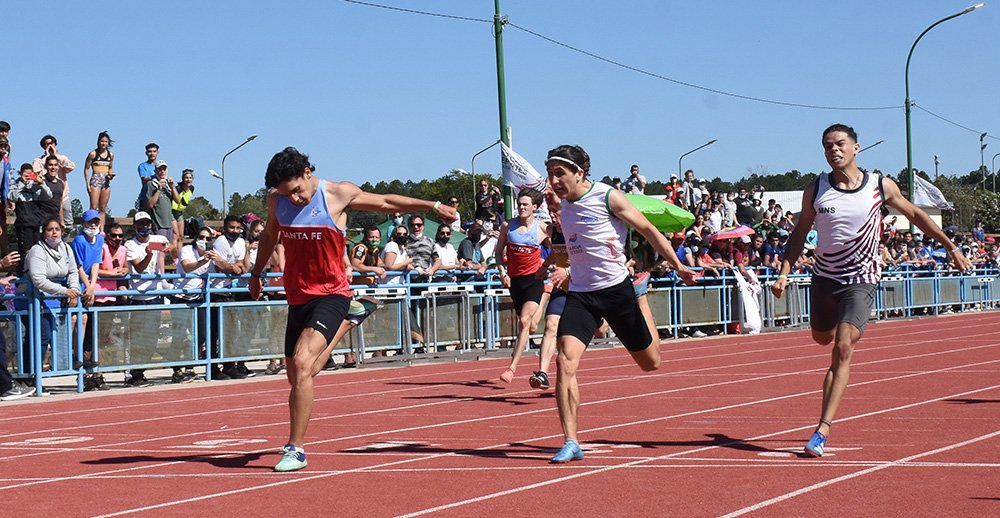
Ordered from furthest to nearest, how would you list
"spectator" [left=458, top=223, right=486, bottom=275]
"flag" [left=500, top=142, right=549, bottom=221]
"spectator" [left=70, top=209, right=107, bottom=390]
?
"flag" [left=500, top=142, right=549, bottom=221]
"spectator" [left=458, top=223, right=486, bottom=275]
"spectator" [left=70, top=209, right=107, bottom=390]

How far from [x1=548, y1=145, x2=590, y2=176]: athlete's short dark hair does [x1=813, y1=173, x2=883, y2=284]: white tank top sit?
5.02ft

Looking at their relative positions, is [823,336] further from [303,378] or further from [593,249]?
[303,378]

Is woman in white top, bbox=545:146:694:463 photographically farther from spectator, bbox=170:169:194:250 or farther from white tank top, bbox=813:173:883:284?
spectator, bbox=170:169:194:250

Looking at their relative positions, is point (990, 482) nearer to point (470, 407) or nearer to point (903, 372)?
point (470, 407)

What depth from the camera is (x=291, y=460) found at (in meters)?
8.46

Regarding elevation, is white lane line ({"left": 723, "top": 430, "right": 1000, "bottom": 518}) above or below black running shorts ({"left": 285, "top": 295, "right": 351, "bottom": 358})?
below

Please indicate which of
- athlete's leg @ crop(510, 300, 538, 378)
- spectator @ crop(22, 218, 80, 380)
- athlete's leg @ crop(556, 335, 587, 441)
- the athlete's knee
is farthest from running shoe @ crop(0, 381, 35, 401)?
the athlete's knee

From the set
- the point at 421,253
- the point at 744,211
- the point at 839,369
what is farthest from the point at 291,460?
the point at 744,211

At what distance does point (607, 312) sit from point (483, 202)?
1864 centimetres

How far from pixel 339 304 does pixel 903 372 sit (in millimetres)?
9009

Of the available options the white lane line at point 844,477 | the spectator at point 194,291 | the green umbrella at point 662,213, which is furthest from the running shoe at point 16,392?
the white lane line at point 844,477

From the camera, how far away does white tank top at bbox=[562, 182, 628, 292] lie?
9.05m

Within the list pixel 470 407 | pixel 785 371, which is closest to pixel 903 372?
pixel 785 371

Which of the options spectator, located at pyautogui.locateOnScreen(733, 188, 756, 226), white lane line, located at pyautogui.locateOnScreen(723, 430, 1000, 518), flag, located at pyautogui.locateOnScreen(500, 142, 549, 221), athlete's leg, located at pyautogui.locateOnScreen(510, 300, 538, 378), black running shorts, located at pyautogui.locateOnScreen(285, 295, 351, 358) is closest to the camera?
white lane line, located at pyautogui.locateOnScreen(723, 430, 1000, 518)
